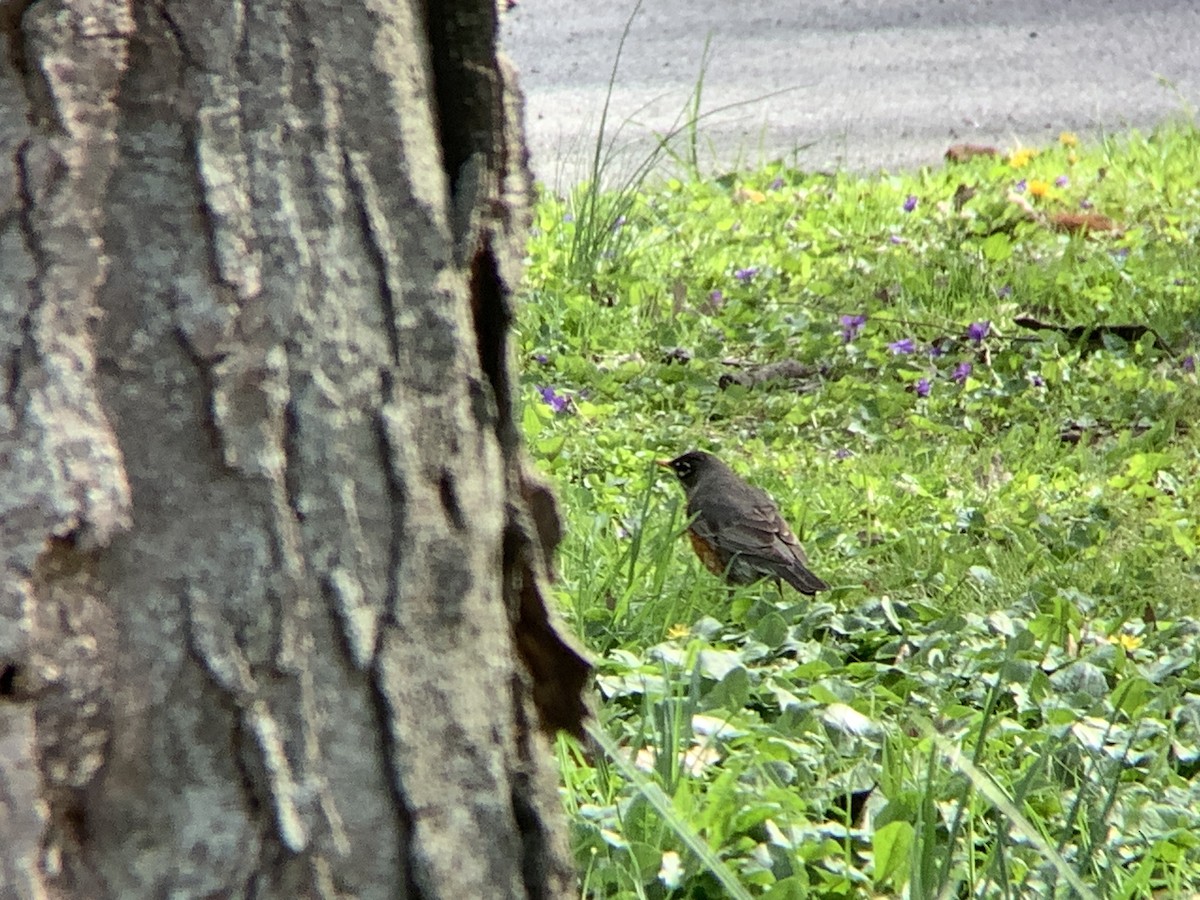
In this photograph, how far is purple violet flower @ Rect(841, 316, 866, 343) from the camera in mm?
6270

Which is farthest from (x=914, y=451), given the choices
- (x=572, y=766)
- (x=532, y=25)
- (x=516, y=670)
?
(x=532, y=25)

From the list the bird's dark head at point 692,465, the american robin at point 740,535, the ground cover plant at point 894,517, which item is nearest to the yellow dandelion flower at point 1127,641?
the ground cover plant at point 894,517

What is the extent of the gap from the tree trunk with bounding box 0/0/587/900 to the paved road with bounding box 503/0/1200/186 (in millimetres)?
6206

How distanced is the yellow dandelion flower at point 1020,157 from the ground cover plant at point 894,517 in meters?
0.03

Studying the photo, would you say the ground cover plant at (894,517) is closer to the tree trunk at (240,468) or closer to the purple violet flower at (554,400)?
the purple violet flower at (554,400)

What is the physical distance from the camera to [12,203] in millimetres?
1515

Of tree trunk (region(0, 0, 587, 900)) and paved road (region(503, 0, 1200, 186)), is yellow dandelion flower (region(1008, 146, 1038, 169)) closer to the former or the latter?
paved road (region(503, 0, 1200, 186))

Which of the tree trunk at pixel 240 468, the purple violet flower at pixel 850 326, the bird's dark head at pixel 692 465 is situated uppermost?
the tree trunk at pixel 240 468

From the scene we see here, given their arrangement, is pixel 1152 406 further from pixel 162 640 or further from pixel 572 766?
pixel 162 640

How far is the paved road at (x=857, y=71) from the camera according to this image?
8.94 meters

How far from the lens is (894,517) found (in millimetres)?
4914

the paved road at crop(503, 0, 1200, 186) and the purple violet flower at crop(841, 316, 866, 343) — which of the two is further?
the paved road at crop(503, 0, 1200, 186)

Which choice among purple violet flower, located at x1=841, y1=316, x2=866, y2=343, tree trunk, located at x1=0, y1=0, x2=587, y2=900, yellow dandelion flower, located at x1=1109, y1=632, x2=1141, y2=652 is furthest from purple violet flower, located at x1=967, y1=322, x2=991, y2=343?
tree trunk, located at x1=0, y1=0, x2=587, y2=900

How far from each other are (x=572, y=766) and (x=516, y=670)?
1220 millimetres
